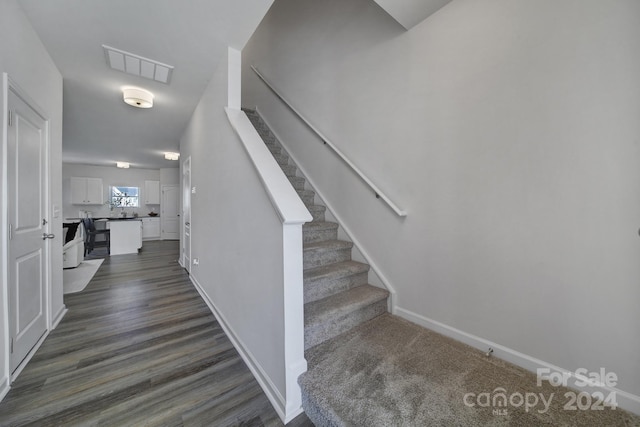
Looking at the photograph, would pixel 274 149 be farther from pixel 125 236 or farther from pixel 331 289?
pixel 125 236

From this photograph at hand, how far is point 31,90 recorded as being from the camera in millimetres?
1875

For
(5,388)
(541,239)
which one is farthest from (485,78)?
(5,388)

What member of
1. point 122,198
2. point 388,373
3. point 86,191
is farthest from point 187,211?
point 86,191

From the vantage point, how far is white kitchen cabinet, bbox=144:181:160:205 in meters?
8.35

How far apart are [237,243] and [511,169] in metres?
2.05

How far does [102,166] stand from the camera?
7.71 metres

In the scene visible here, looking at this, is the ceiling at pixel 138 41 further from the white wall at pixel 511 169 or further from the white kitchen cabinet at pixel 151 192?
the white kitchen cabinet at pixel 151 192

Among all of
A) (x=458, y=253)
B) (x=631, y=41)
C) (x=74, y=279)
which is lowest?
(x=74, y=279)

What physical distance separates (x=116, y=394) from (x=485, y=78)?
3.20m

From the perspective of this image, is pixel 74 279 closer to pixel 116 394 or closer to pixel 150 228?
pixel 116 394

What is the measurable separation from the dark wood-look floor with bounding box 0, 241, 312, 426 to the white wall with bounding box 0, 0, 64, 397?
23 cm

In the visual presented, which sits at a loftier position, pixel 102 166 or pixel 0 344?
pixel 102 166

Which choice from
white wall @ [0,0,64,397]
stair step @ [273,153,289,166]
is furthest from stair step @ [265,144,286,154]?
white wall @ [0,0,64,397]

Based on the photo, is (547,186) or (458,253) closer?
(547,186)
